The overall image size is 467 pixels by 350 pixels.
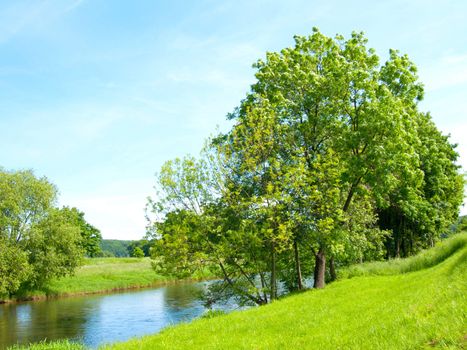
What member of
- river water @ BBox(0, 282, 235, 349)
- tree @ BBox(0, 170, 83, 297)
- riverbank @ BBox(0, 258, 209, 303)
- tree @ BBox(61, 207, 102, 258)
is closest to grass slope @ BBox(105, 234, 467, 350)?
river water @ BBox(0, 282, 235, 349)

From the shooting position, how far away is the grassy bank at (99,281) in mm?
57438

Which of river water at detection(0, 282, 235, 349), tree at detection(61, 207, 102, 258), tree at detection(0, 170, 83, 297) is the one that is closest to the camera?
river water at detection(0, 282, 235, 349)

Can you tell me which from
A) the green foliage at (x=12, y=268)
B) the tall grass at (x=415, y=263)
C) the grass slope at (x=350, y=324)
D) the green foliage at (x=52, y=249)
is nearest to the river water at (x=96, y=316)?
the green foliage at (x=12, y=268)

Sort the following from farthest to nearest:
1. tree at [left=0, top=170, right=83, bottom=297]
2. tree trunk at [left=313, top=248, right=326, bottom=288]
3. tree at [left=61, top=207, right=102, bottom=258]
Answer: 1. tree at [left=61, top=207, right=102, bottom=258]
2. tree at [left=0, top=170, right=83, bottom=297]
3. tree trunk at [left=313, top=248, right=326, bottom=288]

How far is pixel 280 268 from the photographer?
31.7 m

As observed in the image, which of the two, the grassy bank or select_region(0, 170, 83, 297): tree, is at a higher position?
select_region(0, 170, 83, 297): tree

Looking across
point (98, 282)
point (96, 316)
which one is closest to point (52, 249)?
point (98, 282)

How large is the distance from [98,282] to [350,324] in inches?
2188

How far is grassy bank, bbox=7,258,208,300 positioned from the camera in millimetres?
57438

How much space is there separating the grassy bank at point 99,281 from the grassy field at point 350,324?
4039cm

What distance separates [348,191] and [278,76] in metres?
9.34

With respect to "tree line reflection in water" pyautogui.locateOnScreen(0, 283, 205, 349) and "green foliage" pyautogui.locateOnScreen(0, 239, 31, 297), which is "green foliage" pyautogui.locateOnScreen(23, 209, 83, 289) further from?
"tree line reflection in water" pyautogui.locateOnScreen(0, 283, 205, 349)

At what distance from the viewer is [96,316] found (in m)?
40.6

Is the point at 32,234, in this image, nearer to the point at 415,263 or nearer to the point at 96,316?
the point at 96,316
